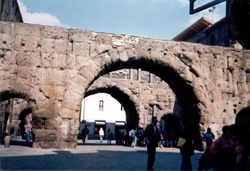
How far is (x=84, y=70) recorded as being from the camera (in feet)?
32.1

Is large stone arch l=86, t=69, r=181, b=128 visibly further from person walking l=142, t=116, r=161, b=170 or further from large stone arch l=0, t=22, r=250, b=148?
person walking l=142, t=116, r=161, b=170

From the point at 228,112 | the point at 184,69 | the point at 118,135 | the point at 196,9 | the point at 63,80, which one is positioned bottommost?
the point at 118,135

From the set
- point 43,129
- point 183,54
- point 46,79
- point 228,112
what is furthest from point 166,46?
point 43,129

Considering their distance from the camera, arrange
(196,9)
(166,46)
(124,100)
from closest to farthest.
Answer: (196,9), (166,46), (124,100)

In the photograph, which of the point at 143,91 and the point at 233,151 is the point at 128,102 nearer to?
the point at 143,91

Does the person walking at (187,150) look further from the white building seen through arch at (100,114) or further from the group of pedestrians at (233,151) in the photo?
the white building seen through arch at (100,114)

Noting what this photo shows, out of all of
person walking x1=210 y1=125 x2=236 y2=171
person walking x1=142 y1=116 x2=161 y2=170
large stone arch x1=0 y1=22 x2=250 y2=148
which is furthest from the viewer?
large stone arch x1=0 y1=22 x2=250 y2=148

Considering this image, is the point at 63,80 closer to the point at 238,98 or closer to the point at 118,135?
the point at 238,98

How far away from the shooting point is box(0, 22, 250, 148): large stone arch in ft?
30.6

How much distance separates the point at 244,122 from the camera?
138 inches

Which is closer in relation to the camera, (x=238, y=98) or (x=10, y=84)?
(x=10, y=84)

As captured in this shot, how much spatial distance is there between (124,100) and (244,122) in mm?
15632

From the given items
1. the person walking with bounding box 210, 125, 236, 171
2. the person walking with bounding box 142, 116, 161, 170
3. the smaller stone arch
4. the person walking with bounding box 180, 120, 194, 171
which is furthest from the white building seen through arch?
the person walking with bounding box 210, 125, 236, 171

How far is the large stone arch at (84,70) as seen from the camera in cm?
934
